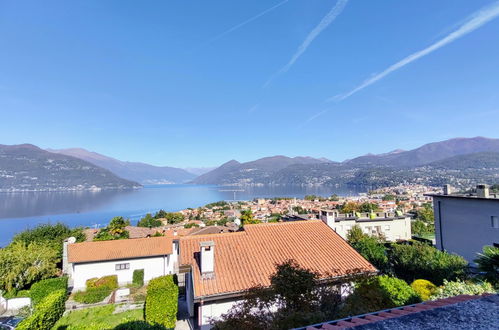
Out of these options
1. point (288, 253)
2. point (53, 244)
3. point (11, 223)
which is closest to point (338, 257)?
point (288, 253)

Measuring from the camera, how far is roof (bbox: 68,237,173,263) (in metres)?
21.7

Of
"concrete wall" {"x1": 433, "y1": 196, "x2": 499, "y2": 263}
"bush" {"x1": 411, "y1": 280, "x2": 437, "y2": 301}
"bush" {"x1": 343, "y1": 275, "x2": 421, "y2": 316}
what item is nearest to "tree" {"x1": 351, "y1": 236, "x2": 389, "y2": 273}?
"concrete wall" {"x1": 433, "y1": 196, "x2": 499, "y2": 263}

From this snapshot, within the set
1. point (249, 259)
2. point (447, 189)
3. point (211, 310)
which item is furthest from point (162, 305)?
point (447, 189)

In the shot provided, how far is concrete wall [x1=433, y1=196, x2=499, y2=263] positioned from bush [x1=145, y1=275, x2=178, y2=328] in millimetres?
21588

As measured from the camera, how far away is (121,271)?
21969 mm

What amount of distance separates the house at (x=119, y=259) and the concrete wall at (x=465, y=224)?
80.1ft

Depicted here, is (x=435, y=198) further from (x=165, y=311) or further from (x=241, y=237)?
(x=165, y=311)

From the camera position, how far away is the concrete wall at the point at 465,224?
58.3 feet

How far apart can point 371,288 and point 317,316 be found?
3.40 m

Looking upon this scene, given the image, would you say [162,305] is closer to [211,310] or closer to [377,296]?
[211,310]

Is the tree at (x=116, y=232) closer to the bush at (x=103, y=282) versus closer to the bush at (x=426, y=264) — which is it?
the bush at (x=103, y=282)

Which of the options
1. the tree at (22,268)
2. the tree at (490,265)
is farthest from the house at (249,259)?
the tree at (22,268)

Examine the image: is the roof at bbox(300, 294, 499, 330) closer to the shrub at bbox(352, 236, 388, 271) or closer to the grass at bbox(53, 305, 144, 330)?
the grass at bbox(53, 305, 144, 330)

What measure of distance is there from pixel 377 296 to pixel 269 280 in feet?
14.8
